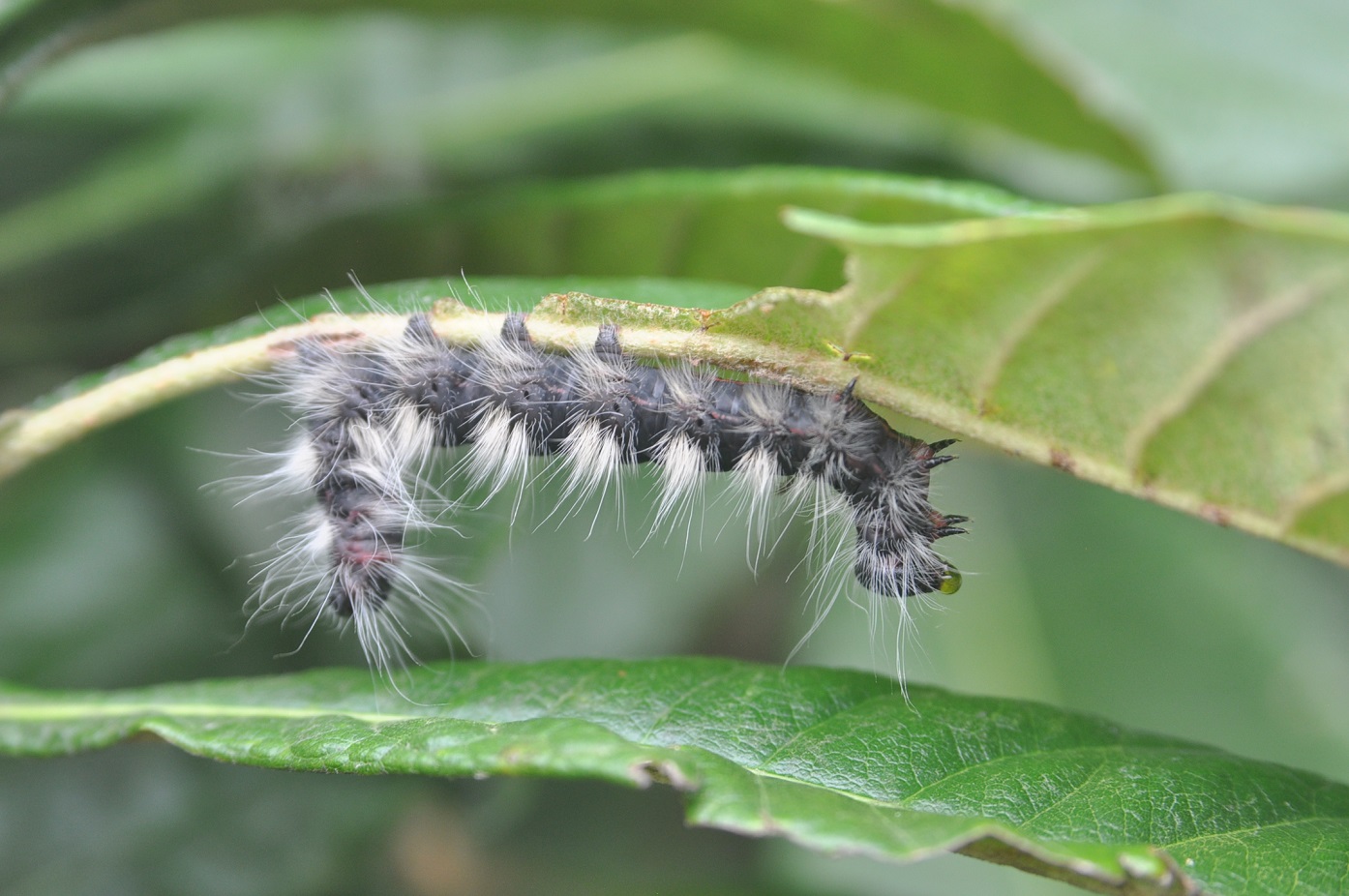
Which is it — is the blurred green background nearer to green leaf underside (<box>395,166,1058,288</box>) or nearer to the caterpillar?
green leaf underside (<box>395,166,1058,288</box>)

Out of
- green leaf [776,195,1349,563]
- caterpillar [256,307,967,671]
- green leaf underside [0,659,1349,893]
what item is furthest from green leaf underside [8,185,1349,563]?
green leaf underside [0,659,1349,893]

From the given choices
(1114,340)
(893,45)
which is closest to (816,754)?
(1114,340)

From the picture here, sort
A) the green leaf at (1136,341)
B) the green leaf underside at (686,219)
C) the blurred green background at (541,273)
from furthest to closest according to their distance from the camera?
the blurred green background at (541,273) < the green leaf underside at (686,219) < the green leaf at (1136,341)

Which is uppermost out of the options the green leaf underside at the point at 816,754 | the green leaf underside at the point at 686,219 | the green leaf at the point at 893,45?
the green leaf at the point at 893,45

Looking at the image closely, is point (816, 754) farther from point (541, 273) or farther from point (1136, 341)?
point (541, 273)

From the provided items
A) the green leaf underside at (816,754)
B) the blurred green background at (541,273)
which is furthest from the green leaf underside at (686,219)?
the green leaf underside at (816,754)

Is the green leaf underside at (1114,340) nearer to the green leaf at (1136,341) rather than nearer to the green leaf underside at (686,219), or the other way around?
the green leaf at (1136,341)
